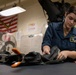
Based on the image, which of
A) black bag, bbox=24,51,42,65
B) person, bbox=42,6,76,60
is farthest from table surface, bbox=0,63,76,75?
person, bbox=42,6,76,60

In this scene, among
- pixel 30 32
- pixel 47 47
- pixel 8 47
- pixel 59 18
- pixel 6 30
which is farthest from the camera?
pixel 6 30

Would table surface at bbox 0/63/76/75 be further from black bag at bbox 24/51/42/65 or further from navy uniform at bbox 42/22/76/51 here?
navy uniform at bbox 42/22/76/51

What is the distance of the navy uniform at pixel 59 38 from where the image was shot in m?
1.75

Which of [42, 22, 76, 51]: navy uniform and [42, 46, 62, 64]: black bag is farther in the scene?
[42, 22, 76, 51]: navy uniform

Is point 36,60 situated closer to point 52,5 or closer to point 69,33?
point 69,33

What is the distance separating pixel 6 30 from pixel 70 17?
5.20 metres

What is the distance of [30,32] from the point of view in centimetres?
612

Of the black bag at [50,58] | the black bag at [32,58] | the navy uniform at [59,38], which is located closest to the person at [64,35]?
the navy uniform at [59,38]

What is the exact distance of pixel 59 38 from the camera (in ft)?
5.94

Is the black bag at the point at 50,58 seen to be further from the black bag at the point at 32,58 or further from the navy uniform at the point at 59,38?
the navy uniform at the point at 59,38

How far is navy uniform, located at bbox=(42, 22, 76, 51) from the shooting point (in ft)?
5.74

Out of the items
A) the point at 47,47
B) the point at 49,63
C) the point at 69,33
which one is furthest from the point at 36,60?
the point at 69,33

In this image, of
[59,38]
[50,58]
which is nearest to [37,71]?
[50,58]

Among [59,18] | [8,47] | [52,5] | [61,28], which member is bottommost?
[8,47]
